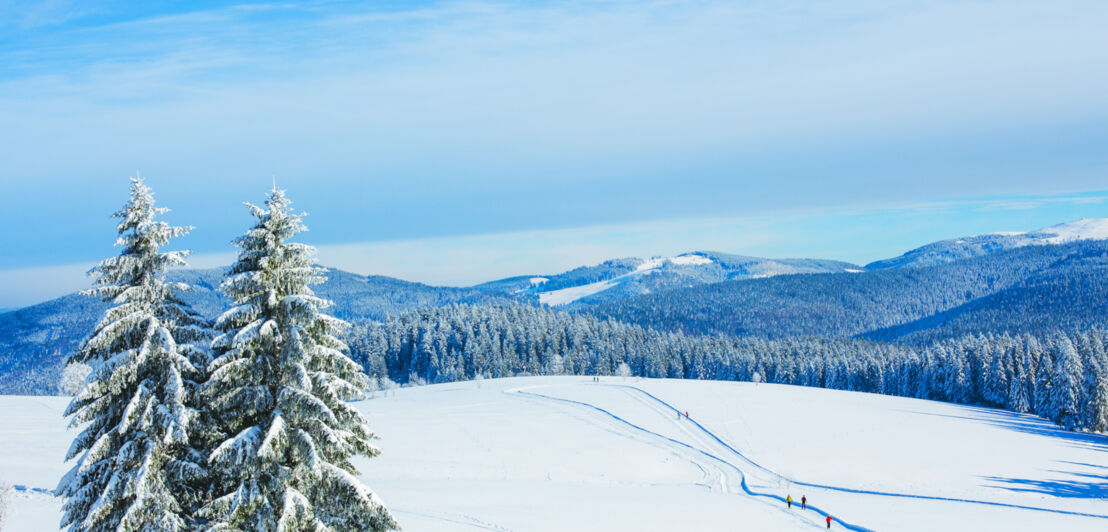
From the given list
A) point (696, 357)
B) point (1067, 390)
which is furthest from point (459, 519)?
point (696, 357)

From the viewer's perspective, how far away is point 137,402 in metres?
15.1

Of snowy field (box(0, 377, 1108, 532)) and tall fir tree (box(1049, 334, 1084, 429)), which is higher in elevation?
tall fir tree (box(1049, 334, 1084, 429))

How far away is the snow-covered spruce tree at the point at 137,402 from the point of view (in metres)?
14.9

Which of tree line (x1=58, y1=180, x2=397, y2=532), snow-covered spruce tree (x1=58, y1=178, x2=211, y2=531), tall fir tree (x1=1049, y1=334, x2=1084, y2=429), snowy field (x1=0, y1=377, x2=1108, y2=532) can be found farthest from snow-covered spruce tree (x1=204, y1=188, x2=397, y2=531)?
tall fir tree (x1=1049, y1=334, x2=1084, y2=429)

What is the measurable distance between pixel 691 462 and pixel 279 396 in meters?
39.7

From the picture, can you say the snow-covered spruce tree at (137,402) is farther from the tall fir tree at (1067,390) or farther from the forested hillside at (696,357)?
the forested hillside at (696,357)

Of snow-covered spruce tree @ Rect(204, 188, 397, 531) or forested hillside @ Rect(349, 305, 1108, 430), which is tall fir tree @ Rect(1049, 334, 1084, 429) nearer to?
forested hillside @ Rect(349, 305, 1108, 430)

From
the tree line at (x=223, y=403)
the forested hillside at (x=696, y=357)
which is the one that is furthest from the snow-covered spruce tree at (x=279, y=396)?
the forested hillside at (x=696, y=357)

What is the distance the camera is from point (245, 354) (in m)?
14.6

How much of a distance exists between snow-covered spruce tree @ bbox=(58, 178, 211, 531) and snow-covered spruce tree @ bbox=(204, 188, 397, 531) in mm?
1111

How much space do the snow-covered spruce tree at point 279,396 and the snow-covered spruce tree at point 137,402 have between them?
1.11 meters

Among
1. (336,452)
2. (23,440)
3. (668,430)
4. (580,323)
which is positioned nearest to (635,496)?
(668,430)

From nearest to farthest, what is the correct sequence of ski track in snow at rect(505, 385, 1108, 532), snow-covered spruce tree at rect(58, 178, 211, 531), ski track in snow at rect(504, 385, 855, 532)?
snow-covered spruce tree at rect(58, 178, 211, 531), ski track in snow at rect(504, 385, 855, 532), ski track in snow at rect(505, 385, 1108, 532)

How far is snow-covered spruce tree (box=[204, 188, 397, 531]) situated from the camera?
46.2 feet
